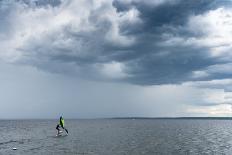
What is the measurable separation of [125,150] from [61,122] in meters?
29.2

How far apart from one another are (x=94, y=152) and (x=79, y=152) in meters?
1.90

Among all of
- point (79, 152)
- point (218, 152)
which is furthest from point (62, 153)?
point (218, 152)

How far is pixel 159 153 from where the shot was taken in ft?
121

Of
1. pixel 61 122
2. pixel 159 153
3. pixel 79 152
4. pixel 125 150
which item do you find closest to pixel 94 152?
pixel 79 152

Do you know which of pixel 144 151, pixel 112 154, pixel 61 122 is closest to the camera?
pixel 112 154

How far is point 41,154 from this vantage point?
119ft

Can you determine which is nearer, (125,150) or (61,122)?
(125,150)

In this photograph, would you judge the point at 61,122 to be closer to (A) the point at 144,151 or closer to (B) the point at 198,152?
(A) the point at 144,151

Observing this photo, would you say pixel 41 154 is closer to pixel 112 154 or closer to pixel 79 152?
pixel 79 152

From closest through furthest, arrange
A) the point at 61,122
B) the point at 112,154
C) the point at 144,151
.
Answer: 1. the point at 112,154
2. the point at 144,151
3. the point at 61,122

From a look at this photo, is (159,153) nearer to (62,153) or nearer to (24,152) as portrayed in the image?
(62,153)

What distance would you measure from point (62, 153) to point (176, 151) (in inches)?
567

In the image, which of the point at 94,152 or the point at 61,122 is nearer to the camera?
the point at 94,152

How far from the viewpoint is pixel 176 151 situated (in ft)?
126
